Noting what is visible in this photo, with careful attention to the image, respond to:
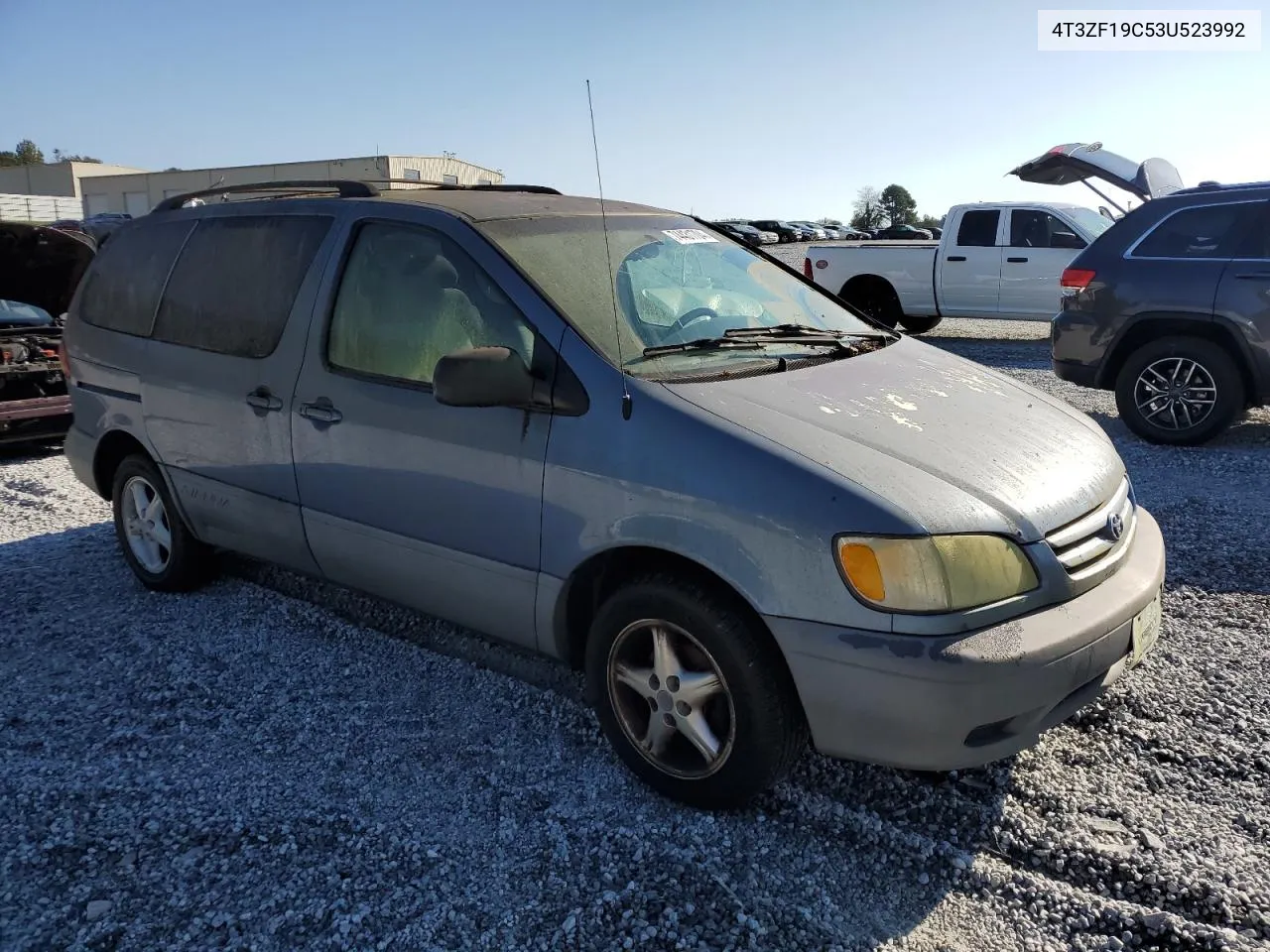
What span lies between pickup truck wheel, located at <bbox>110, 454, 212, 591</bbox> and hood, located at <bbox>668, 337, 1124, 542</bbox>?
2750 mm

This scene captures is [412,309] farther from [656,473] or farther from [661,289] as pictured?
[656,473]

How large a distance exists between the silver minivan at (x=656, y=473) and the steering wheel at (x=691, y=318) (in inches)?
0.9

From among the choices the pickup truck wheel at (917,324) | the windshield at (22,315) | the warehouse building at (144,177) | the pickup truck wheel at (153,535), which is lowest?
the pickup truck wheel at (153,535)

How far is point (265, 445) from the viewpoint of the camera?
3.79 metres

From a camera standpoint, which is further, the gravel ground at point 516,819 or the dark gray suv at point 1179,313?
the dark gray suv at point 1179,313

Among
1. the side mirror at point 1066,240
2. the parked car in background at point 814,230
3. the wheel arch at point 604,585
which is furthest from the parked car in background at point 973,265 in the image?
the parked car in background at point 814,230

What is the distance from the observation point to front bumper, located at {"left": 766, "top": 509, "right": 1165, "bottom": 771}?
239 cm

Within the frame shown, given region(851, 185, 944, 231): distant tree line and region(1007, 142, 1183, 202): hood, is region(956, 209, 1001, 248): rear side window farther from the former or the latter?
region(851, 185, 944, 231): distant tree line

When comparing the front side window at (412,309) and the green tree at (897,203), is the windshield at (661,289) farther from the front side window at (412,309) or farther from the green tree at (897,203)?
the green tree at (897,203)

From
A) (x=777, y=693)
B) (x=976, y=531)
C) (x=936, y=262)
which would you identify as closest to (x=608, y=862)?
(x=777, y=693)

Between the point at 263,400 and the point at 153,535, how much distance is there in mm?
1289

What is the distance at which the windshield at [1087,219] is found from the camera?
40.8ft

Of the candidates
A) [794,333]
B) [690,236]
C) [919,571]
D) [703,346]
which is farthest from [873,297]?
[919,571]

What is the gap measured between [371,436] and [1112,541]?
7.86 feet
